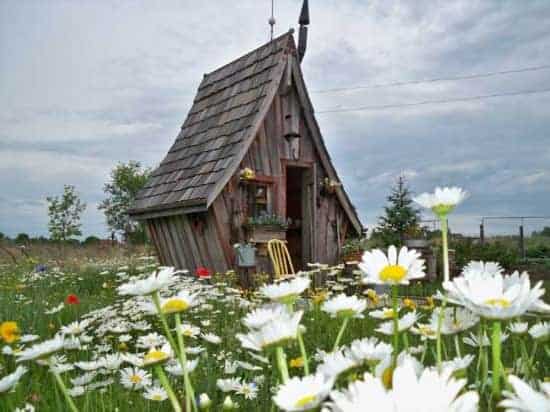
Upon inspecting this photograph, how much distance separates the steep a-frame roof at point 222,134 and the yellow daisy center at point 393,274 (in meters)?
7.31

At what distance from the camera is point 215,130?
10203 mm

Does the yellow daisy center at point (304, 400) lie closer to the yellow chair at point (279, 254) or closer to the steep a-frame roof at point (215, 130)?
the steep a-frame roof at point (215, 130)

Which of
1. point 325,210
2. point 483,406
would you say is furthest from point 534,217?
point 483,406

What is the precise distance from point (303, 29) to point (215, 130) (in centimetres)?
245

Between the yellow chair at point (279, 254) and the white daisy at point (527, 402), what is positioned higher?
the white daisy at point (527, 402)

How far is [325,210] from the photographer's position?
10383 mm

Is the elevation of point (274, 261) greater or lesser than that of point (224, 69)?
lesser

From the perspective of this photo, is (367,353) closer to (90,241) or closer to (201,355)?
(201,355)

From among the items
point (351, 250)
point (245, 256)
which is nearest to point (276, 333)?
point (245, 256)

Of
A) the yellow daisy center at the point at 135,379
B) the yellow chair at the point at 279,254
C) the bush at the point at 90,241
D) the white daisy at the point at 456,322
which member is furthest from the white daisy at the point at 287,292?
the bush at the point at 90,241

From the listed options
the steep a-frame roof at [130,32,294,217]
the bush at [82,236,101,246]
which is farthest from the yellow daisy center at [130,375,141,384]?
the bush at [82,236,101,246]

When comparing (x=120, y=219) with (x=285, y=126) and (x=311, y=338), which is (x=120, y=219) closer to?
(x=285, y=126)

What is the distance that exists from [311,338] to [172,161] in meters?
7.21

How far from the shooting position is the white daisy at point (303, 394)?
2.40 ft
